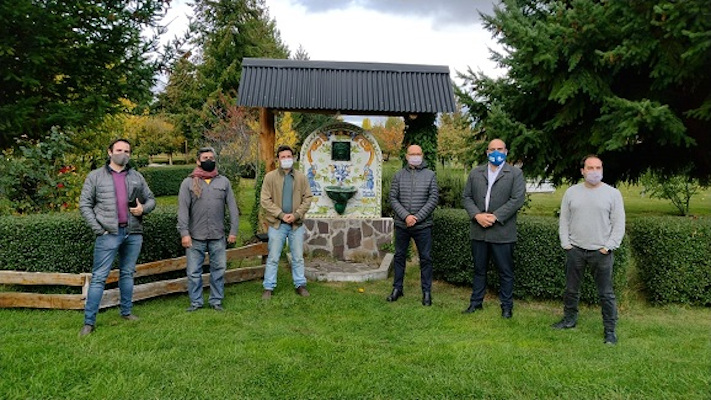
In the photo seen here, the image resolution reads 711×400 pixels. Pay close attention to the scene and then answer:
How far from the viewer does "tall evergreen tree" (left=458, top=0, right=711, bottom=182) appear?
19.9 ft

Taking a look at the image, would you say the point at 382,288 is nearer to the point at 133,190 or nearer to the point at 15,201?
the point at 133,190

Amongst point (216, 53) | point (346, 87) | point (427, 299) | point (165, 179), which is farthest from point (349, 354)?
point (216, 53)

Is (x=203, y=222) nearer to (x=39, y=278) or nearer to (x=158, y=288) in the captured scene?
(x=158, y=288)

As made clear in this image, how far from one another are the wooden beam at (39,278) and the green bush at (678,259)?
6.73 metres

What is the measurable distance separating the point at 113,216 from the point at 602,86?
6.72m

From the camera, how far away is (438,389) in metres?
3.45

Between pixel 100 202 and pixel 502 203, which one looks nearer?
pixel 100 202

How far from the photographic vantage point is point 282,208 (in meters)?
6.06

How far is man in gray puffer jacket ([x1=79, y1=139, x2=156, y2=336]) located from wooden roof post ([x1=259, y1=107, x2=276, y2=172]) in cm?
368

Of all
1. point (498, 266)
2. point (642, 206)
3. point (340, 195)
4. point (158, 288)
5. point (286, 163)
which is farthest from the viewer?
point (642, 206)

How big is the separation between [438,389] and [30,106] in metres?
7.00

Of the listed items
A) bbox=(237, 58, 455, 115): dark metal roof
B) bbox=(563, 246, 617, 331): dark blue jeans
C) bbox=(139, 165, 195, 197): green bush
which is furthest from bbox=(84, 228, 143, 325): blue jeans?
bbox=(139, 165, 195, 197): green bush

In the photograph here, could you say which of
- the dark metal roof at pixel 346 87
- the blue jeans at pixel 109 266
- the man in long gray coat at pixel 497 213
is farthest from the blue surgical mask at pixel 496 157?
the blue jeans at pixel 109 266

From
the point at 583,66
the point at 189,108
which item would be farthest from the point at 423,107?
the point at 189,108
